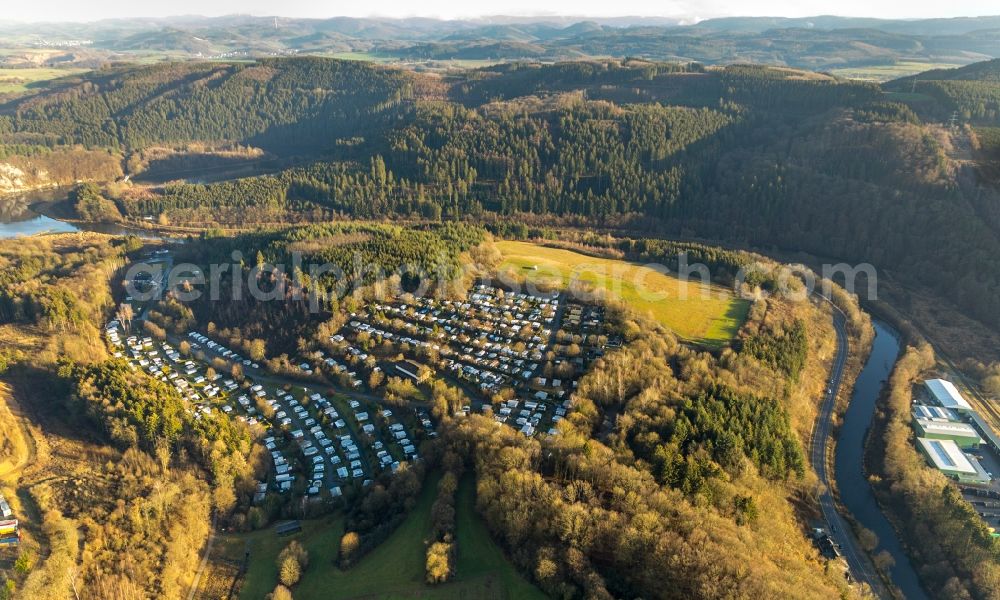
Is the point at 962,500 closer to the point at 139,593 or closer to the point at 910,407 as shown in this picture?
the point at 910,407

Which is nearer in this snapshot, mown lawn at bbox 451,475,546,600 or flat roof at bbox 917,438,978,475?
mown lawn at bbox 451,475,546,600

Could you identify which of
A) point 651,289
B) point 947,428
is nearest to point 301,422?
point 651,289

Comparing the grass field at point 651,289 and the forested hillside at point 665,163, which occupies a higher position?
the forested hillside at point 665,163

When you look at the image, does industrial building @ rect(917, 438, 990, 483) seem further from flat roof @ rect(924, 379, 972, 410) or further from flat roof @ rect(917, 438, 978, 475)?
flat roof @ rect(924, 379, 972, 410)

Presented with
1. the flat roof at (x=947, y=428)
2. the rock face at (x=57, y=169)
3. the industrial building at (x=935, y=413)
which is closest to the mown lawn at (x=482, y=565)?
the flat roof at (x=947, y=428)

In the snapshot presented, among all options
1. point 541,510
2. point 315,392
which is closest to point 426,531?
point 541,510

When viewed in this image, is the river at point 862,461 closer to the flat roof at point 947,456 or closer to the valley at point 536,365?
the valley at point 536,365

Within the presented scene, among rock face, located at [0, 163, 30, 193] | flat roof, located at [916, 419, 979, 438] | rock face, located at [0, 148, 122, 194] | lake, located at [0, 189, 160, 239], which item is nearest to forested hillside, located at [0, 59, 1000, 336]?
lake, located at [0, 189, 160, 239]
